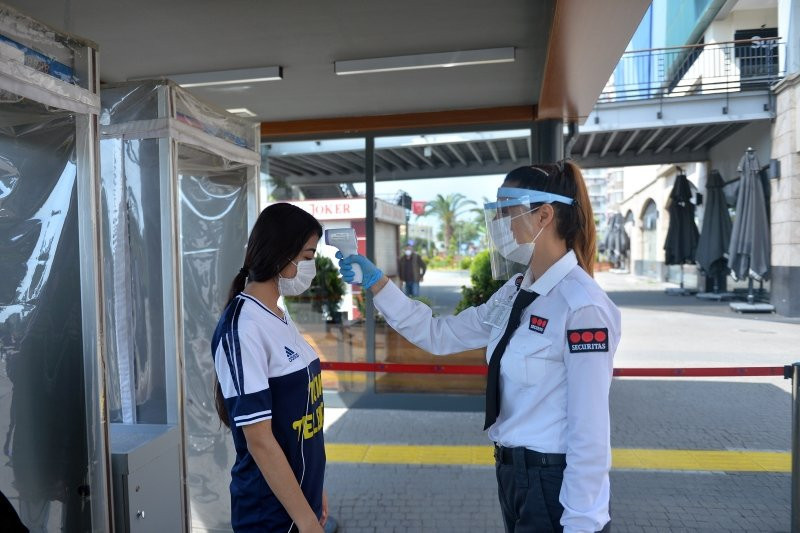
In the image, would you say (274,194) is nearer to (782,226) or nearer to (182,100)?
(182,100)

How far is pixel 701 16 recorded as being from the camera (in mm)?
18406

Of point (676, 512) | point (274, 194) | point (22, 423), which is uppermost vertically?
point (274, 194)

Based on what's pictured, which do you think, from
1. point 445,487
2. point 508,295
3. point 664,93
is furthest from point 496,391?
point 664,93

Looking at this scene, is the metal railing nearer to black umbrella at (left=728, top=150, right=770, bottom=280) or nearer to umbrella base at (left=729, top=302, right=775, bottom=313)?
black umbrella at (left=728, top=150, right=770, bottom=280)

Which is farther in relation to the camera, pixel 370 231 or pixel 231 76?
pixel 370 231

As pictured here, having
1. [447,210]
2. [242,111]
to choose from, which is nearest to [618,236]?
[447,210]

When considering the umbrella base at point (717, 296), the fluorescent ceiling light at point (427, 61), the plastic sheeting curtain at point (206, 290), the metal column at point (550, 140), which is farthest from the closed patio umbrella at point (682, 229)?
the plastic sheeting curtain at point (206, 290)

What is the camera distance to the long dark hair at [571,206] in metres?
1.93

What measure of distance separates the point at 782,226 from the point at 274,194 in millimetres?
11677

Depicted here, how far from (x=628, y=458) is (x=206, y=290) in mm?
A: 3829

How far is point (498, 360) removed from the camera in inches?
75.6

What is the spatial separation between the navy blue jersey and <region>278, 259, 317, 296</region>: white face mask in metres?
0.18

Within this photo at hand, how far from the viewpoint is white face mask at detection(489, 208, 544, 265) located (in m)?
2.00

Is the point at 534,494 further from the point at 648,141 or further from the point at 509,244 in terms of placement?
the point at 648,141
